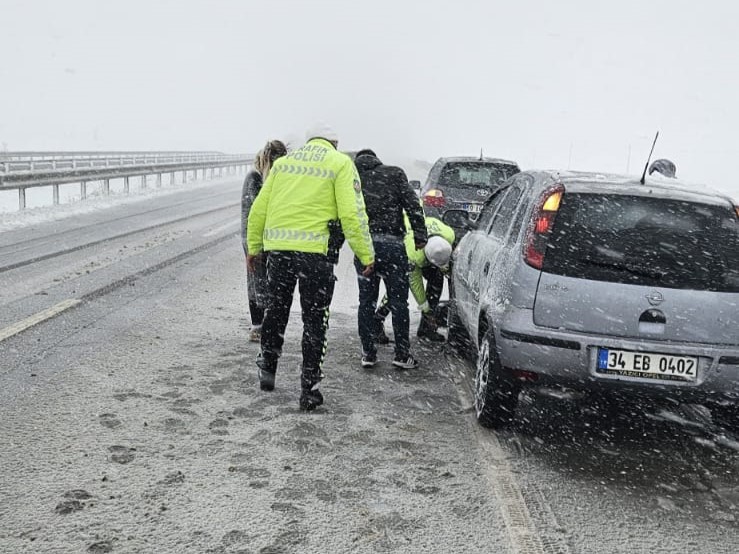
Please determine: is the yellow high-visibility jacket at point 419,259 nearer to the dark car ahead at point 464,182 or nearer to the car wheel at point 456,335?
the car wheel at point 456,335

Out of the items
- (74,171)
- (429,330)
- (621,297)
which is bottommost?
(429,330)

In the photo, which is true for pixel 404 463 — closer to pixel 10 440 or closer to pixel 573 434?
pixel 573 434

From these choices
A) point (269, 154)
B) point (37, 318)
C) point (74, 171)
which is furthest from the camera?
point (74, 171)

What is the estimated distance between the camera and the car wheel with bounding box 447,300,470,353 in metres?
6.94

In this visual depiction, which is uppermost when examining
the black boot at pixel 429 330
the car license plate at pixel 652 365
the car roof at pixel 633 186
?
the car roof at pixel 633 186

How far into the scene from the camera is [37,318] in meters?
7.31

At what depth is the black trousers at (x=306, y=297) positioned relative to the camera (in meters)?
5.16

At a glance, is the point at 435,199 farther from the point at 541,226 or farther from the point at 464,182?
Result: the point at 541,226

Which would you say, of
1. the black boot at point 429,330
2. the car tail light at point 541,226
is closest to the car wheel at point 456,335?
the black boot at point 429,330

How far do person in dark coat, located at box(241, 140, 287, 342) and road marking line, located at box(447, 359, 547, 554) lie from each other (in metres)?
2.27

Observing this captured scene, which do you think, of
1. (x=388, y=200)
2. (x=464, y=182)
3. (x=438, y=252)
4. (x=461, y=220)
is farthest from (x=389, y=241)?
(x=464, y=182)

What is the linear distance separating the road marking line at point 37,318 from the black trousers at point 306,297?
8.60 ft

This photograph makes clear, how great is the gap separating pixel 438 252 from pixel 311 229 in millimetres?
2202

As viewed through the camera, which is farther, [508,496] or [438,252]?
[438,252]
